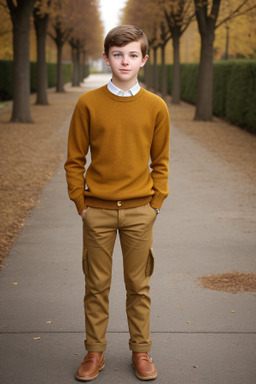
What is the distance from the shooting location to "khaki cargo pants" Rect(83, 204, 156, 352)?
3.03 meters

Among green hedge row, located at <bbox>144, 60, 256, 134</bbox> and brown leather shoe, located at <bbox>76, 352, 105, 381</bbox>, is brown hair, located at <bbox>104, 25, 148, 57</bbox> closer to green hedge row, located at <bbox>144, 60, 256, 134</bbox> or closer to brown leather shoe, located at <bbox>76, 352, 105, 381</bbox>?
brown leather shoe, located at <bbox>76, 352, 105, 381</bbox>

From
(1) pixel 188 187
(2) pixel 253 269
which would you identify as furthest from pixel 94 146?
(1) pixel 188 187

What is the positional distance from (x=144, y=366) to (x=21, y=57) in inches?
649

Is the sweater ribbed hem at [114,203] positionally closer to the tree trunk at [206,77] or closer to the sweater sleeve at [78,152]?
the sweater sleeve at [78,152]

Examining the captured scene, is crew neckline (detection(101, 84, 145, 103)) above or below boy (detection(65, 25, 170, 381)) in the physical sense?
above

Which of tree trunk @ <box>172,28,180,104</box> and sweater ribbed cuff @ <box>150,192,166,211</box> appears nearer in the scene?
sweater ribbed cuff @ <box>150,192,166,211</box>

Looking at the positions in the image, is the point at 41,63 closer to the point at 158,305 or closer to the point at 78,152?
the point at 158,305

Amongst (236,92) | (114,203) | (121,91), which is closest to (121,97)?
(121,91)

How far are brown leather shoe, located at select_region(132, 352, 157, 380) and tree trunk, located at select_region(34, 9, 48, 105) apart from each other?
23.9 metres

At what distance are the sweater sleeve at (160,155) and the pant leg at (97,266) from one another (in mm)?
278

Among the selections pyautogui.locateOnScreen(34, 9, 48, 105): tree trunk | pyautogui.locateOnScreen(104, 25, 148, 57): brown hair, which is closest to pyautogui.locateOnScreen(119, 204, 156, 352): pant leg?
pyautogui.locateOnScreen(104, 25, 148, 57): brown hair

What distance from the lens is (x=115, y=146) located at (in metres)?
2.95

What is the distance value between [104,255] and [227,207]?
4565mm

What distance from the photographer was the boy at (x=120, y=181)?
2930 mm
